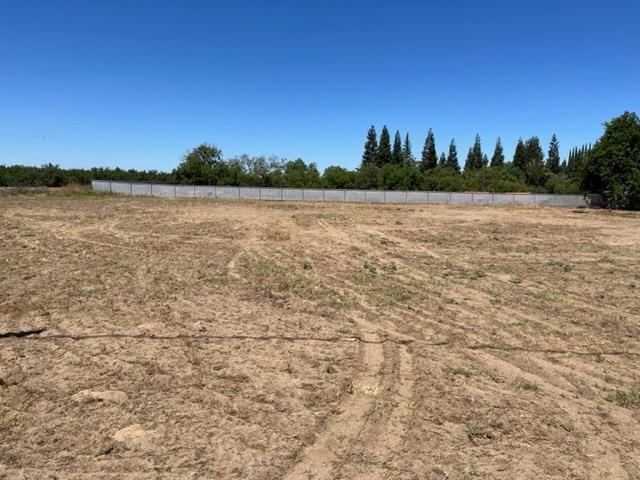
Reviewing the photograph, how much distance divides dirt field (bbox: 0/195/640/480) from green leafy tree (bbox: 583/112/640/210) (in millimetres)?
30183

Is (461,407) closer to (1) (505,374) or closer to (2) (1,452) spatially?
(1) (505,374)

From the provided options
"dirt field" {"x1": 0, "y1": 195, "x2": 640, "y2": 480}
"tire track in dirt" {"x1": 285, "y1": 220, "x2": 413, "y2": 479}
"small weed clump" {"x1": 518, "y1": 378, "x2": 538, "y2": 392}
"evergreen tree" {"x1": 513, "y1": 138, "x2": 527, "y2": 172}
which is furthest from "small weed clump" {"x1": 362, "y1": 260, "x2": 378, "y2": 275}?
"evergreen tree" {"x1": 513, "y1": 138, "x2": 527, "y2": 172}

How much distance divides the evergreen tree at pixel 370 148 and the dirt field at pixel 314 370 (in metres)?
86.0

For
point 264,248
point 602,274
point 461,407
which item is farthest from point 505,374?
point 264,248

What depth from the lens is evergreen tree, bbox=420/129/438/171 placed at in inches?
3939

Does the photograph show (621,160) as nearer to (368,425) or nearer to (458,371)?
(458,371)

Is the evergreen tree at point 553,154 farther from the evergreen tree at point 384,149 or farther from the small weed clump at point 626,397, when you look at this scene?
the small weed clump at point 626,397

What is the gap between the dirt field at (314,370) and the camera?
3795 millimetres

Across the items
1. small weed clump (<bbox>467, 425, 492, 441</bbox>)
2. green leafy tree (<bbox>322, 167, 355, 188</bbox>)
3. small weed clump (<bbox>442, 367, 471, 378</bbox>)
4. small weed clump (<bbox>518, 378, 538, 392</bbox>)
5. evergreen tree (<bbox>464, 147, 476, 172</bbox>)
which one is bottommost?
small weed clump (<bbox>467, 425, 492, 441</bbox>)

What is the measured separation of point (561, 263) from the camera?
43.3 ft

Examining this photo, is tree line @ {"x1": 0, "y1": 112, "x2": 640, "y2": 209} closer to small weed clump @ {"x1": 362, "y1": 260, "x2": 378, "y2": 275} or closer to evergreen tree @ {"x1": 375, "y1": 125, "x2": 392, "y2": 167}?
evergreen tree @ {"x1": 375, "y1": 125, "x2": 392, "y2": 167}

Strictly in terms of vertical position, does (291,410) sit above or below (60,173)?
below

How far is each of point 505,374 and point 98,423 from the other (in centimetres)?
415

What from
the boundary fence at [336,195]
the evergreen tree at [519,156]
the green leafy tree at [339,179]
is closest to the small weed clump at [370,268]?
the boundary fence at [336,195]
